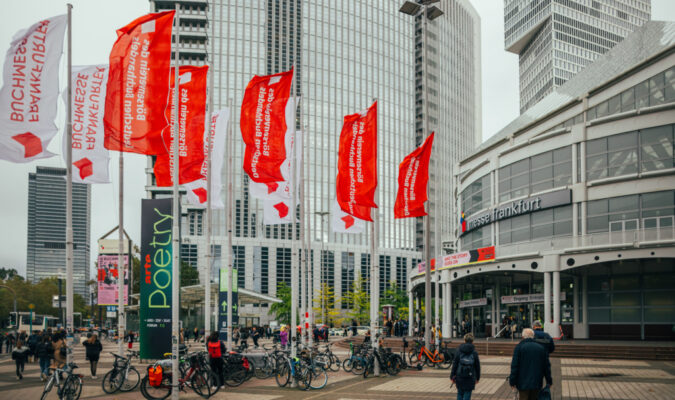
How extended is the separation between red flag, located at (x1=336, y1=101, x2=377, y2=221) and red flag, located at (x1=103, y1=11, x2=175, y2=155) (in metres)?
7.12

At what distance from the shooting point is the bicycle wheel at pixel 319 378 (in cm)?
1923

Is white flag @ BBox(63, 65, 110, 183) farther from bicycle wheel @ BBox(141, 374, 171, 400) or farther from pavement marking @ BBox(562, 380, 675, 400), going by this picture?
pavement marking @ BBox(562, 380, 675, 400)

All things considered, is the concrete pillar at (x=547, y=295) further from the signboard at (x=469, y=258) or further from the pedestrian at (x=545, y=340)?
the pedestrian at (x=545, y=340)

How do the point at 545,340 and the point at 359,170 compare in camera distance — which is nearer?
the point at 545,340

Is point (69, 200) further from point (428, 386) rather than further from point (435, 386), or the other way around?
point (435, 386)

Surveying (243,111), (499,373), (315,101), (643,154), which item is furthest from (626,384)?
(315,101)

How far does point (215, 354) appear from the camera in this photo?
1805 cm

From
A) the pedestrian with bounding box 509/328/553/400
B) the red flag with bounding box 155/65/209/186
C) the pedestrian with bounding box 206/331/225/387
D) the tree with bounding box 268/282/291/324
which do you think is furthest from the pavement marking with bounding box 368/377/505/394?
the tree with bounding box 268/282/291/324

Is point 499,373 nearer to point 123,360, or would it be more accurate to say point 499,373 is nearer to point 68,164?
point 123,360

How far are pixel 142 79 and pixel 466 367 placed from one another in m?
11.5

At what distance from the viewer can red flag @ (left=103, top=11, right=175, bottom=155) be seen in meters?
17.2

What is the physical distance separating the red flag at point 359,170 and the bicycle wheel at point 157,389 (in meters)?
8.41

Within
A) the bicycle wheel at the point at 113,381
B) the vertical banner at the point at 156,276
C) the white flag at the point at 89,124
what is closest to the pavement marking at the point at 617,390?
the bicycle wheel at the point at 113,381

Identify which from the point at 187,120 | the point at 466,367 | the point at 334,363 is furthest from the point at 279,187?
the point at 466,367
